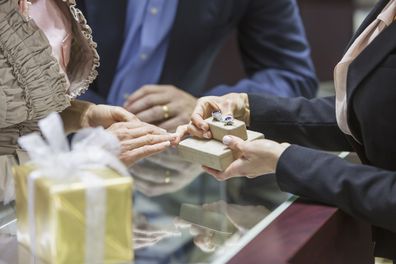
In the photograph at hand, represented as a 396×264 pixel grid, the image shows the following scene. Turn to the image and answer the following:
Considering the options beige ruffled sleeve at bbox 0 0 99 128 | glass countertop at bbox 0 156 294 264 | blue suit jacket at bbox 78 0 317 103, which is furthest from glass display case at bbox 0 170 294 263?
blue suit jacket at bbox 78 0 317 103

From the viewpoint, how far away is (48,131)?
58 cm

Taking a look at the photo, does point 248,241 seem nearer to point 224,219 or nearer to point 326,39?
point 224,219

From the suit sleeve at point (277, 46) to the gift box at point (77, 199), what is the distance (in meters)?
0.84

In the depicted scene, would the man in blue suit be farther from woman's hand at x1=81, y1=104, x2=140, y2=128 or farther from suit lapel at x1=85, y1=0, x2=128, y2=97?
woman's hand at x1=81, y1=104, x2=140, y2=128

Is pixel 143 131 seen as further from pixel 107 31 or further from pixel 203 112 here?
pixel 107 31

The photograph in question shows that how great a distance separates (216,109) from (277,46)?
591 millimetres

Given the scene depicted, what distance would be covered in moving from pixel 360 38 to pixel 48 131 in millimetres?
379

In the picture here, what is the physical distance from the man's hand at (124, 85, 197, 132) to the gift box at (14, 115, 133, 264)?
1.52 ft

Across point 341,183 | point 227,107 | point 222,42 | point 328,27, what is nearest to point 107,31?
point 222,42

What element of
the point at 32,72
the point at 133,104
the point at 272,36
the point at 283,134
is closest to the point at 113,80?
the point at 133,104

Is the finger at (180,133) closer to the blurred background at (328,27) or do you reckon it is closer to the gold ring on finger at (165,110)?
the gold ring on finger at (165,110)

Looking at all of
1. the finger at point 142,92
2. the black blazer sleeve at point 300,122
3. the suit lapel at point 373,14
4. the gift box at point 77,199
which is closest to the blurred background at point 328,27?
the finger at point 142,92

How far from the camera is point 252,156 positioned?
78cm

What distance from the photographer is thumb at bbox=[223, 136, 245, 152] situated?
0.79 metres
